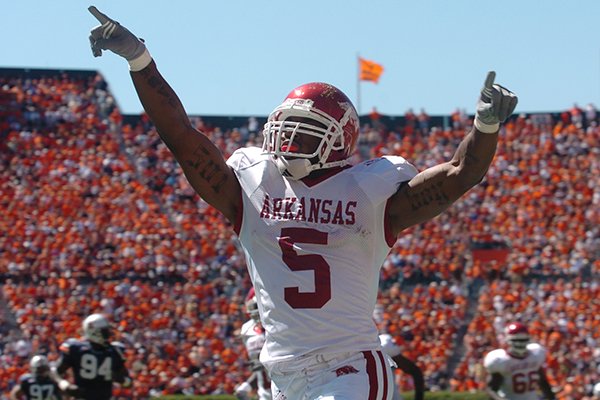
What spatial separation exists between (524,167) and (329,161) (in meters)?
16.9

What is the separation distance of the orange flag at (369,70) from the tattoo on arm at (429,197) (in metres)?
22.6

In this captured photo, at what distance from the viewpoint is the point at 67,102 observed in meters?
22.9

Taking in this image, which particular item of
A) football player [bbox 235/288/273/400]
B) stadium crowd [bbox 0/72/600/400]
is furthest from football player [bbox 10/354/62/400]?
stadium crowd [bbox 0/72/600/400]

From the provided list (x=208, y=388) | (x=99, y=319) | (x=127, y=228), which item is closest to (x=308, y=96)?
(x=99, y=319)

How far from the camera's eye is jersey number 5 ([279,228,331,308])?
3.58 m

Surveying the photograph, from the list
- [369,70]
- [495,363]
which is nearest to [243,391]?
[495,363]

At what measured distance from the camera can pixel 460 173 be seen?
11.4 ft

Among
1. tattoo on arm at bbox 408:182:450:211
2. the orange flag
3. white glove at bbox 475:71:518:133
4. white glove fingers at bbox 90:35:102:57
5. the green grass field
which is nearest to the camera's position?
white glove at bbox 475:71:518:133

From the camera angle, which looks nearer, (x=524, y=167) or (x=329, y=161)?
(x=329, y=161)

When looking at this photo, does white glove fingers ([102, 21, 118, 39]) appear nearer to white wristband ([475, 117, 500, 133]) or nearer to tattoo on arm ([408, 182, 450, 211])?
tattoo on arm ([408, 182, 450, 211])

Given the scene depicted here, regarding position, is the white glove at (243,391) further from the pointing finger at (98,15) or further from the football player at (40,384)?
the pointing finger at (98,15)

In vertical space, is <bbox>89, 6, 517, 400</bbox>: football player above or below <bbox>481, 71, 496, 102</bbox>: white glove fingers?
below

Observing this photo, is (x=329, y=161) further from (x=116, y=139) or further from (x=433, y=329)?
(x=116, y=139)

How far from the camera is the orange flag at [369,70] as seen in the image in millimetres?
25984
